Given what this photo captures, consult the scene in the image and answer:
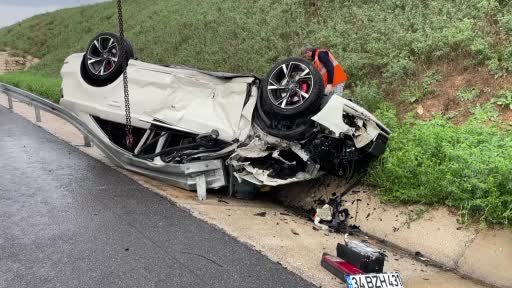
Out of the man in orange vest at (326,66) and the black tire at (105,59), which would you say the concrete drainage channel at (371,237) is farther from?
the black tire at (105,59)

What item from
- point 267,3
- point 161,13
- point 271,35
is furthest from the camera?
point 161,13

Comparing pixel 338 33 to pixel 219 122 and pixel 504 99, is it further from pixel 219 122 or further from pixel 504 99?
pixel 219 122

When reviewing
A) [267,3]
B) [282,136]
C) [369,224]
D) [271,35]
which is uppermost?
[267,3]

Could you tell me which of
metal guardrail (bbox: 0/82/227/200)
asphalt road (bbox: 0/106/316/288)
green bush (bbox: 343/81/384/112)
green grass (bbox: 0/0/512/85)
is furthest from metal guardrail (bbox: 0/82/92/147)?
green grass (bbox: 0/0/512/85)

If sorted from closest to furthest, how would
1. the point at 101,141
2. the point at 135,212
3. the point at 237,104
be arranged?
the point at 135,212, the point at 237,104, the point at 101,141

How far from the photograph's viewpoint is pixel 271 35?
1132 cm

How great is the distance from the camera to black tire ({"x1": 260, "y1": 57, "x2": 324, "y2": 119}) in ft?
17.1

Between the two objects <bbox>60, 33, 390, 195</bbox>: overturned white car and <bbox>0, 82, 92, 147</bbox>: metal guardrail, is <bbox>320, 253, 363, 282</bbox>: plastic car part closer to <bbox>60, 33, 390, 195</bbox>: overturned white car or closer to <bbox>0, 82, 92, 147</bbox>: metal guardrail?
<bbox>60, 33, 390, 195</bbox>: overturned white car

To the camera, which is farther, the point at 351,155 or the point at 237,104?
the point at 237,104

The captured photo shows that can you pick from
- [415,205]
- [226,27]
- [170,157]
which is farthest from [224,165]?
[226,27]

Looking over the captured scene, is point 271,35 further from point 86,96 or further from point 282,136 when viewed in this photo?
point 282,136

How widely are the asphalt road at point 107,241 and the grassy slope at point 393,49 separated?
2.14 metres

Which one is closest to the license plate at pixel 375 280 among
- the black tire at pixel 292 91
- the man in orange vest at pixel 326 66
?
the black tire at pixel 292 91

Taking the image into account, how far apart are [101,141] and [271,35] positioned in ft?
19.2
